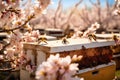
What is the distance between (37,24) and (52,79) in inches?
705

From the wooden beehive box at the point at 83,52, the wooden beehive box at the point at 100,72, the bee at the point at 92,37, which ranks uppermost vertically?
the bee at the point at 92,37

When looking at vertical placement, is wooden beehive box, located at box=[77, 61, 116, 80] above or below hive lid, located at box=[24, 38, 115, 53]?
below

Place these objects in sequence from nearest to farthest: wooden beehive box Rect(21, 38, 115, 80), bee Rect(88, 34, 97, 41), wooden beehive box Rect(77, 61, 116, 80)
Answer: wooden beehive box Rect(21, 38, 115, 80) → wooden beehive box Rect(77, 61, 116, 80) → bee Rect(88, 34, 97, 41)

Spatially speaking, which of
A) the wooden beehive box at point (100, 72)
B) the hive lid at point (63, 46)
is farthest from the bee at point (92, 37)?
the wooden beehive box at point (100, 72)

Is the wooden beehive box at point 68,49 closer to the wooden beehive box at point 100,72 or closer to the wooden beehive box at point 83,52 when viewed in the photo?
the wooden beehive box at point 83,52

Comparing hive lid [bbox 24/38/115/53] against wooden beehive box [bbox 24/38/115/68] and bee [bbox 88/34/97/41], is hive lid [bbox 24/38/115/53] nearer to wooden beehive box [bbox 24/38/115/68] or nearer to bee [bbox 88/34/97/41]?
wooden beehive box [bbox 24/38/115/68]

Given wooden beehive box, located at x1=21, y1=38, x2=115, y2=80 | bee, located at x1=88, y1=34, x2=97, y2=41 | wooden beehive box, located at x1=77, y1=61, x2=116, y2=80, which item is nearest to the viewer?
wooden beehive box, located at x1=21, y1=38, x2=115, y2=80

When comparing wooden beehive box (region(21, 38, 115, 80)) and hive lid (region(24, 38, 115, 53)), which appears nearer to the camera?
hive lid (region(24, 38, 115, 53))

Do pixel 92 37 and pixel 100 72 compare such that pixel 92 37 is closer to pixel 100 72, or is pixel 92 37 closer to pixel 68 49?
pixel 100 72

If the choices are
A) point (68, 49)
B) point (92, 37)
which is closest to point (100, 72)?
point (92, 37)

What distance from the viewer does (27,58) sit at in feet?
13.1

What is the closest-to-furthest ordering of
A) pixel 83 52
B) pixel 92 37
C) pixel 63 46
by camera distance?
pixel 63 46, pixel 83 52, pixel 92 37

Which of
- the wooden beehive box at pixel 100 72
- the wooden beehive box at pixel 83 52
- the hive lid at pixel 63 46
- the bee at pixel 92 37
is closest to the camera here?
the hive lid at pixel 63 46

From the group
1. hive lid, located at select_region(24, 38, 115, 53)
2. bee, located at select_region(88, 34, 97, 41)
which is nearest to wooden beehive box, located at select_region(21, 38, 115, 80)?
hive lid, located at select_region(24, 38, 115, 53)
